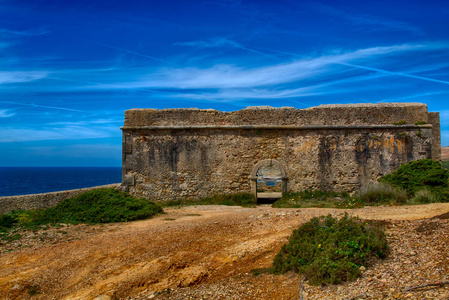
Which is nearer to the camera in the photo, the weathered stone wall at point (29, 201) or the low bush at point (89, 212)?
the low bush at point (89, 212)

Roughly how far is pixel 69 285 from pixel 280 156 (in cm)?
885

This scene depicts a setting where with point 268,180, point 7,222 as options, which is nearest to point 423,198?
point 268,180

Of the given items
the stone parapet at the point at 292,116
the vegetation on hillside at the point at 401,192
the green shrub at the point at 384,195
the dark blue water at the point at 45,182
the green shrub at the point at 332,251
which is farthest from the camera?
the dark blue water at the point at 45,182

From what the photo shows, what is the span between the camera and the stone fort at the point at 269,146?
492 inches

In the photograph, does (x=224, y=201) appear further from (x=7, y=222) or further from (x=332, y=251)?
(x=332, y=251)

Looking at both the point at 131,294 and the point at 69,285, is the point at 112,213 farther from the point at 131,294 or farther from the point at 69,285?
the point at 131,294

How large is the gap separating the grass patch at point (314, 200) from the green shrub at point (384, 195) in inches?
20.5

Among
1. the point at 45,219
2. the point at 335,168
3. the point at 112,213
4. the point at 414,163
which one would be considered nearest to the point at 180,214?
the point at 112,213

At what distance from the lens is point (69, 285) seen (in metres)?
5.58

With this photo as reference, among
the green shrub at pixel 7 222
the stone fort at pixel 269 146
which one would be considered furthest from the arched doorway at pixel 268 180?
the green shrub at pixel 7 222

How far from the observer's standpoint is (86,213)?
9.97 metres

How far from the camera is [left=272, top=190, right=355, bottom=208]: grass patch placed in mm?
10719

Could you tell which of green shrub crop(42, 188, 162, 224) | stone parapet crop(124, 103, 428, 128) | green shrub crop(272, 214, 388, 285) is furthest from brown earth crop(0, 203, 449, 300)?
stone parapet crop(124, 103, 428, 128)

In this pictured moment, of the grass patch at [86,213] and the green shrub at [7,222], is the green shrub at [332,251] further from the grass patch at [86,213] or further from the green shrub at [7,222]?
the green shrub at [7,222]
